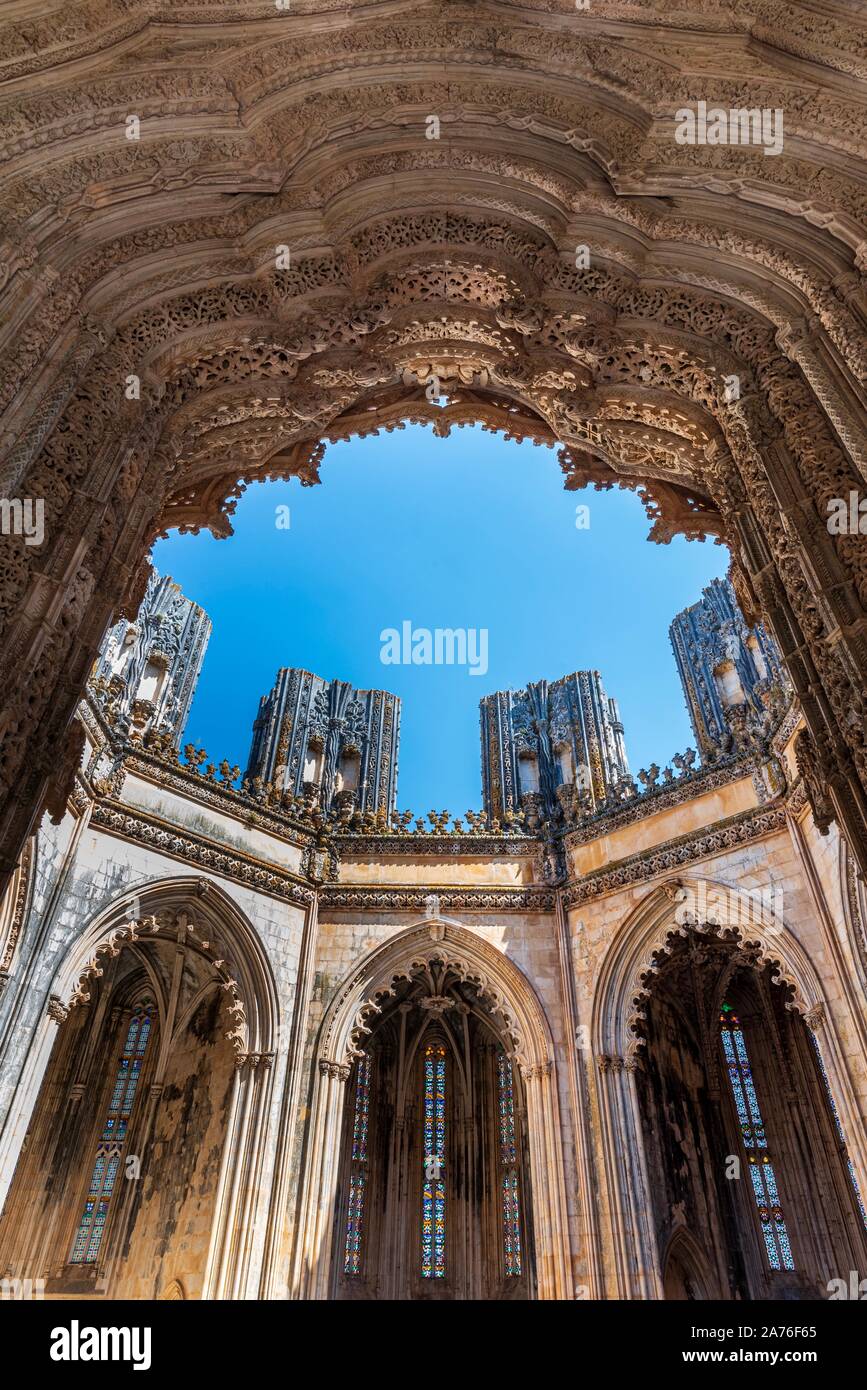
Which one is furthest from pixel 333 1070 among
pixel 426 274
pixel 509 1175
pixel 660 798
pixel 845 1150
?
pixel 426 274

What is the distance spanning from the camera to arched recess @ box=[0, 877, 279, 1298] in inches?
426

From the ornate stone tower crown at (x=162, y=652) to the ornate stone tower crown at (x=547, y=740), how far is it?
31.2ft

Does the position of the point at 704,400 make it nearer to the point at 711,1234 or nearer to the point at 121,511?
the point at 121,511

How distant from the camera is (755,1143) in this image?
50.1 feet

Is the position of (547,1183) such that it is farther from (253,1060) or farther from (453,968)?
(253,1060)

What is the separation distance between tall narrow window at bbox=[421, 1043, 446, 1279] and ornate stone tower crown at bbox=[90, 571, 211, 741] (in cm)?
910

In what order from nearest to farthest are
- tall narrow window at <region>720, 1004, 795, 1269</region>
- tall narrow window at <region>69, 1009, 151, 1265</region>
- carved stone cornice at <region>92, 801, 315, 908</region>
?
carved stone cornice at <region>92, 801, 315, 908</region> → tall narrow window at <region>69, 1009, 151, 1265</region> → tall narrow window at <region>720, 1004, 795, 1269</region>

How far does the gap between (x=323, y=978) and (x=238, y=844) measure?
264 cm

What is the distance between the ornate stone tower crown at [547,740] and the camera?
2308 cm

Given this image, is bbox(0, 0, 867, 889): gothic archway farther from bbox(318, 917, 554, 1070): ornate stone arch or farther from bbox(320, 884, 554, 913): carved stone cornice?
bbox(318, 917, 554, 1070): ornate stone arch

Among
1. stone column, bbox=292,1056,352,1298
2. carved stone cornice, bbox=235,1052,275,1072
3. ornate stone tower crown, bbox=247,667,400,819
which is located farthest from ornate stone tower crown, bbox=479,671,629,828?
carved stone cornice, bbox=235,1052,275,1072

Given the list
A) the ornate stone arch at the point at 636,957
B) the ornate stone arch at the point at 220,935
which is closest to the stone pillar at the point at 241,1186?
the ornate stone arch at the point at 220,935

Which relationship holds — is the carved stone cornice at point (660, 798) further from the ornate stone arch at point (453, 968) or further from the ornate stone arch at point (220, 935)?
the ornate stone arch at point (220, 935)
